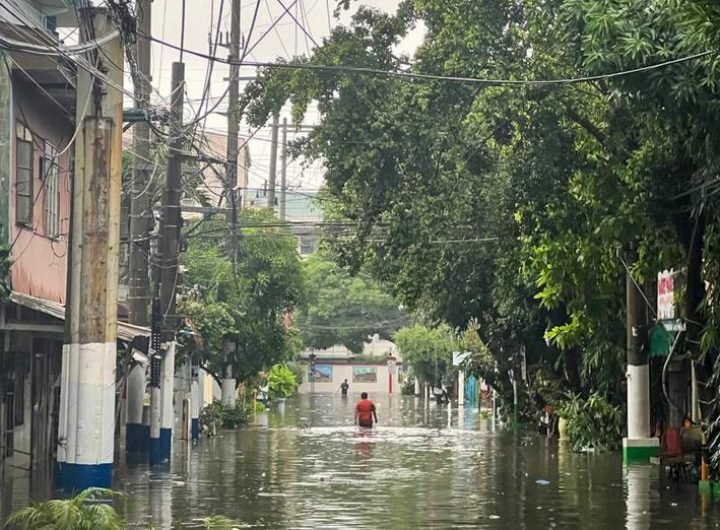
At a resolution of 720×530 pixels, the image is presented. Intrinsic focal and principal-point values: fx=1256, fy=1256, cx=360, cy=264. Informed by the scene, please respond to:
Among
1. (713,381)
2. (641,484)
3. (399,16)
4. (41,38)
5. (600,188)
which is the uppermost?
(399,16)

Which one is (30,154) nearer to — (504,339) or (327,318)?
(504,339)

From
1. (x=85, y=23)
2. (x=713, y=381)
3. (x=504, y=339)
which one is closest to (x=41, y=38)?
(x=85, y=23)

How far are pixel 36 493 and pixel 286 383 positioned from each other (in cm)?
5733

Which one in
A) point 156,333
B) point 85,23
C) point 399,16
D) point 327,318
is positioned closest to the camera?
point 85,23

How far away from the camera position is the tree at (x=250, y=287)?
43125 millimetres

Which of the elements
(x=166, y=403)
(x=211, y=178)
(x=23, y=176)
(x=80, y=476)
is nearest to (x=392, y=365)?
(x=211, y=178)

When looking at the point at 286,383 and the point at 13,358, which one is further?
the point at 286,383

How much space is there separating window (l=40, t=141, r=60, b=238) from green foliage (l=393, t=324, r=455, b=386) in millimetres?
53151

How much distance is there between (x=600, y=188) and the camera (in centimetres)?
2055

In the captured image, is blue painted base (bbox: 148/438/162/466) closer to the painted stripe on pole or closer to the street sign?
the painted stripe on pole

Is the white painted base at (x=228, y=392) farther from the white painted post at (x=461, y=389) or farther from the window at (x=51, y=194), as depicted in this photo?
the white painted post at (x=461, y=389)

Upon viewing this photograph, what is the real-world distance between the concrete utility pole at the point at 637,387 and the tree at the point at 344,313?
223 feet

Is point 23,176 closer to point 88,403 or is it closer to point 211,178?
point 88,403

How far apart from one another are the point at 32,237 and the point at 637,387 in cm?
1224
